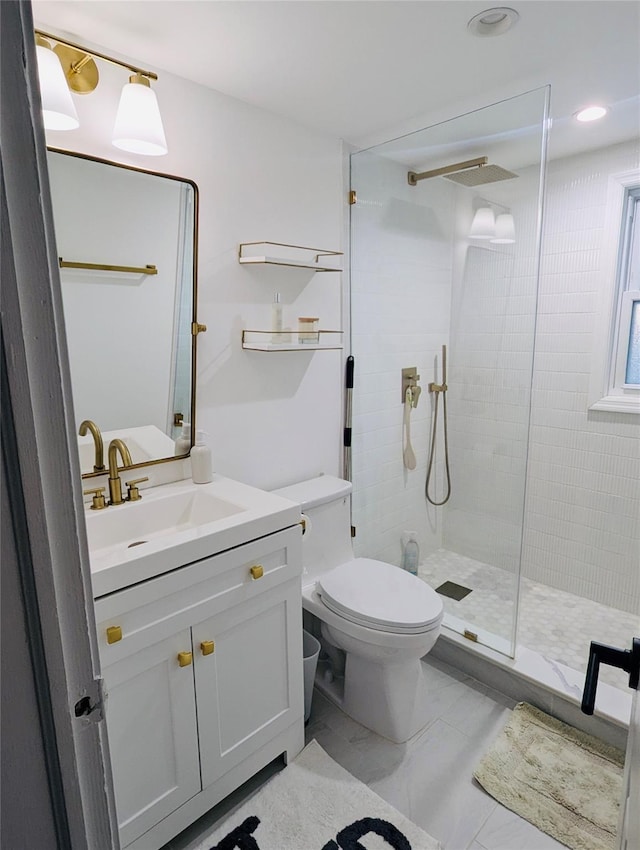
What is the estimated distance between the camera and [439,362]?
271 centimetres

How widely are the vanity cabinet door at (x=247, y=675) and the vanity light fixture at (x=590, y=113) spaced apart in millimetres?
2158

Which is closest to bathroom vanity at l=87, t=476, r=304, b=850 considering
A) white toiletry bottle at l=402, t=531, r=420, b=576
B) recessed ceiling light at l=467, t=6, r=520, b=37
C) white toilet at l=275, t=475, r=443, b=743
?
white toilet at l=275, t=475, r=443, b=743

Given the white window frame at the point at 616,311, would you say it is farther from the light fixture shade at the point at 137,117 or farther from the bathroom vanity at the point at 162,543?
the light fixture shade at the point at 137,117

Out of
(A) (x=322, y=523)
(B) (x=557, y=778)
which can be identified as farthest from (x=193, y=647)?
(B) (x=557, y=778)

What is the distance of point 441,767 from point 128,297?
1925mm

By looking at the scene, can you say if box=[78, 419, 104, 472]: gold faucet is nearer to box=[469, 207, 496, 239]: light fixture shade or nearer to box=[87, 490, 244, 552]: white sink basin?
box=[87, 490, 244, 552]: white sink basin

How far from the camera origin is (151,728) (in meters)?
1.31

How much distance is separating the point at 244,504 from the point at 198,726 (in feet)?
2.09

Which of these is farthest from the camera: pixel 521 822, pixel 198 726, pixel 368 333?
pixel 368 333

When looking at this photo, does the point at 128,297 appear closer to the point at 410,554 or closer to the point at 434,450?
the point at 434,450

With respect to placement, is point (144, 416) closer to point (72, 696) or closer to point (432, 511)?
point (72, 696)

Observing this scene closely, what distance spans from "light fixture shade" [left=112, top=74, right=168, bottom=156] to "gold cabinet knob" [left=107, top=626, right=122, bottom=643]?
1345 millimetres

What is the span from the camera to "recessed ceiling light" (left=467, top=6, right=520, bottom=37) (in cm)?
134

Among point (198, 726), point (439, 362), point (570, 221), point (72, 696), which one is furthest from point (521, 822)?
point (570, 221)
